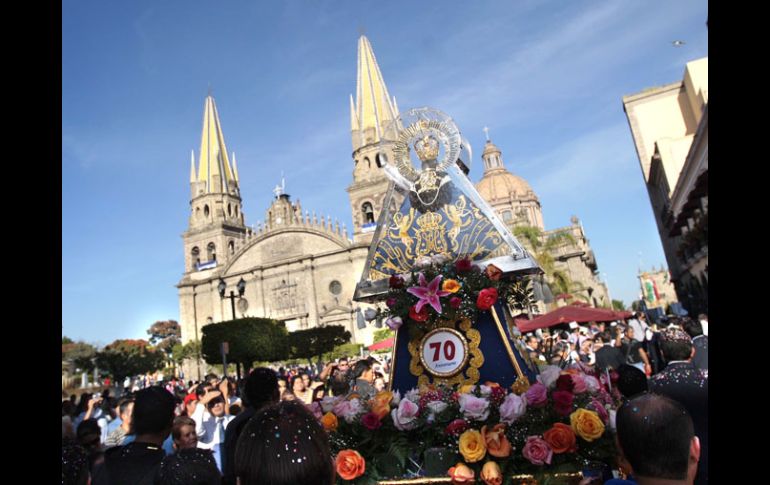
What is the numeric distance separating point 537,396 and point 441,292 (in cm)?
149

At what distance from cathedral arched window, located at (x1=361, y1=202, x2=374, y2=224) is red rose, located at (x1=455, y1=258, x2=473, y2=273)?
42.9 m

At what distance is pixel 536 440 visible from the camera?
3.70 meters

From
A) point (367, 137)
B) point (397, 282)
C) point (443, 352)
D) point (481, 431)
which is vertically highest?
point (367, 137)

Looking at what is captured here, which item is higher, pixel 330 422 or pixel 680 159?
pixel 680 159

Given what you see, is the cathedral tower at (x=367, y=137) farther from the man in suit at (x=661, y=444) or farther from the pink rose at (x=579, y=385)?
the man in suit at (x=661, y=444)

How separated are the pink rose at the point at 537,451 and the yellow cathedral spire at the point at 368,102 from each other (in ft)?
145

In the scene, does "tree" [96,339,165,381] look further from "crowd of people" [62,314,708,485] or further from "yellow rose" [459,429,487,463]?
"yellow rose" [459,429,487,463]

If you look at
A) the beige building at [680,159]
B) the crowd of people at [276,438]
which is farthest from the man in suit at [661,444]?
the beige building at [680,159]

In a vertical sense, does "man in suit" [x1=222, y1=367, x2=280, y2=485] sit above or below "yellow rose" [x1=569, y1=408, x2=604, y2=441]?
above

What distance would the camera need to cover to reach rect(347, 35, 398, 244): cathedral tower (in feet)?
155

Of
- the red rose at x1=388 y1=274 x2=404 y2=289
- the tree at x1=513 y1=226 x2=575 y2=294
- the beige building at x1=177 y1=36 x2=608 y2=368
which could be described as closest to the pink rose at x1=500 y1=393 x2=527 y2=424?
the red rose at x1=388 y1=274 x2=404 y2=289

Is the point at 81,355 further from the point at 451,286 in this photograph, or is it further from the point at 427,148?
the point at 451,286

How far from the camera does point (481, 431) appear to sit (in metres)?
3.93

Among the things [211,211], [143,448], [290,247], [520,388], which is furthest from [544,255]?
[211,211]
